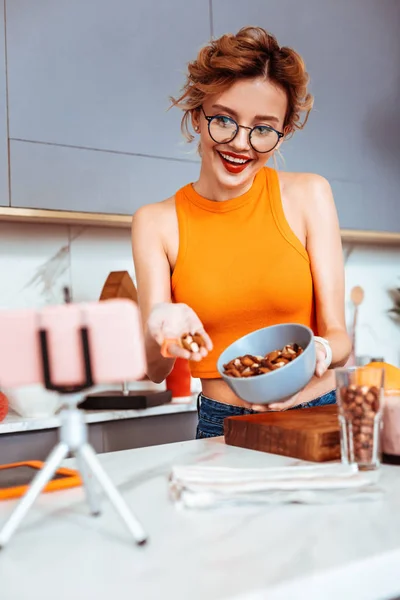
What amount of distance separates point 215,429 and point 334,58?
6.65 feet

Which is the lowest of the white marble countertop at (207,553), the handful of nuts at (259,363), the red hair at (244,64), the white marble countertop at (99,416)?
the white marble countertop at (99,416)

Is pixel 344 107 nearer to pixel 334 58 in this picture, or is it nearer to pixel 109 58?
pixel 334 58

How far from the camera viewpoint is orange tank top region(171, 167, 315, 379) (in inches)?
57.4

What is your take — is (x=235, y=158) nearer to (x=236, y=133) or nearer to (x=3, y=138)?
(x=236, y=133)

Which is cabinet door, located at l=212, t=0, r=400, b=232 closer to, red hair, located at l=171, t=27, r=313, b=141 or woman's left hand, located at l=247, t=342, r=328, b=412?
red hair, located at l=171, t=27, r=313, b=141

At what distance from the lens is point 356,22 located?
2924 millimetres

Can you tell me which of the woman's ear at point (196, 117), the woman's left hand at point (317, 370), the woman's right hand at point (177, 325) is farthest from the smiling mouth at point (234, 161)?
the woman's right hand at point (177, 325)

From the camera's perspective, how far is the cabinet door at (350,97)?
2732 mm

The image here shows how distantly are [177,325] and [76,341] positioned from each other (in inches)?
12.7

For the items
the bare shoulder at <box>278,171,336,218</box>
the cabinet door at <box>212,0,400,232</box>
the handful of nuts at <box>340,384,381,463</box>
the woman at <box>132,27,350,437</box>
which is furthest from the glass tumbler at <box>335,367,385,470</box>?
the cabinet door at <box>212,0,400,232</box>

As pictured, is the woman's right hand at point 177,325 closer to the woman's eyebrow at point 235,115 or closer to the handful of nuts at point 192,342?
the handful of nuts at point 192,342

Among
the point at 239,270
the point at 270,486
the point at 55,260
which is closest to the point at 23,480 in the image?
the point at 270,486

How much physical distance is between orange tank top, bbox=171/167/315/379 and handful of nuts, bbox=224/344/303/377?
1.24 feet

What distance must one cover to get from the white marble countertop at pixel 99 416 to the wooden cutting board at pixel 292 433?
85cm
